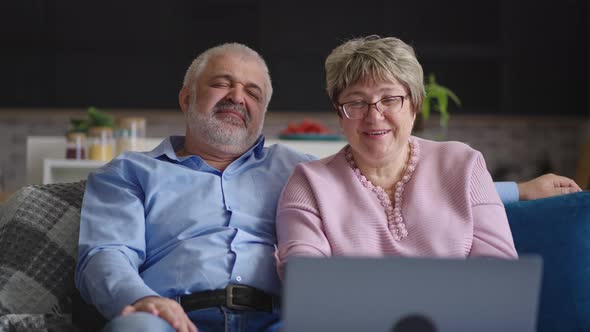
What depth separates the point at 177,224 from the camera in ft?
7.21

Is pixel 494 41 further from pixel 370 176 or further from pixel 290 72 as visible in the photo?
pixel 370 176

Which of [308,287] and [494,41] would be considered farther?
[494,41]

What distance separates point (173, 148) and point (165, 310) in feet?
2.70

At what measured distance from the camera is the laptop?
1.37 meters

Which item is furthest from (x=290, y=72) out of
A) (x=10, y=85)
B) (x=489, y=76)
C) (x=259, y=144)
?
(x=259, y=144)

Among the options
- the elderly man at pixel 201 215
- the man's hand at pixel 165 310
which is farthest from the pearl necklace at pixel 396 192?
the man's hand at pixel 165 310

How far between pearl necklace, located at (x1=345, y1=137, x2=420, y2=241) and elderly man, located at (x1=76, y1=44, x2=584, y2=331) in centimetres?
31

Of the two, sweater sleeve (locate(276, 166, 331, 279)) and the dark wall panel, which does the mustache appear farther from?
the dark wall panel

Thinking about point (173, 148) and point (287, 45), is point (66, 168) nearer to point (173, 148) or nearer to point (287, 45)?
point (173, 148)

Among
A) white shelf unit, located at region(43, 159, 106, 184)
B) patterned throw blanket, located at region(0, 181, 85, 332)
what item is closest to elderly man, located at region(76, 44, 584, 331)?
patterned throw blanket, located at region(0, 181, 85, 332)

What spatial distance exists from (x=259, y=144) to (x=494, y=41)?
15.3 feet

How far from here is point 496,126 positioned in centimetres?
678

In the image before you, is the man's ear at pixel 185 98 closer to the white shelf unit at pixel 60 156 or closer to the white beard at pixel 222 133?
the white beard at pixel 222 133

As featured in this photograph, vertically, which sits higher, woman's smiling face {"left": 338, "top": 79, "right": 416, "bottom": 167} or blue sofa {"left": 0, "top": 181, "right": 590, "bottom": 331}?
woman's smiling face {"left": 338, "top": 79, "right": 416, "bottom": 167}
